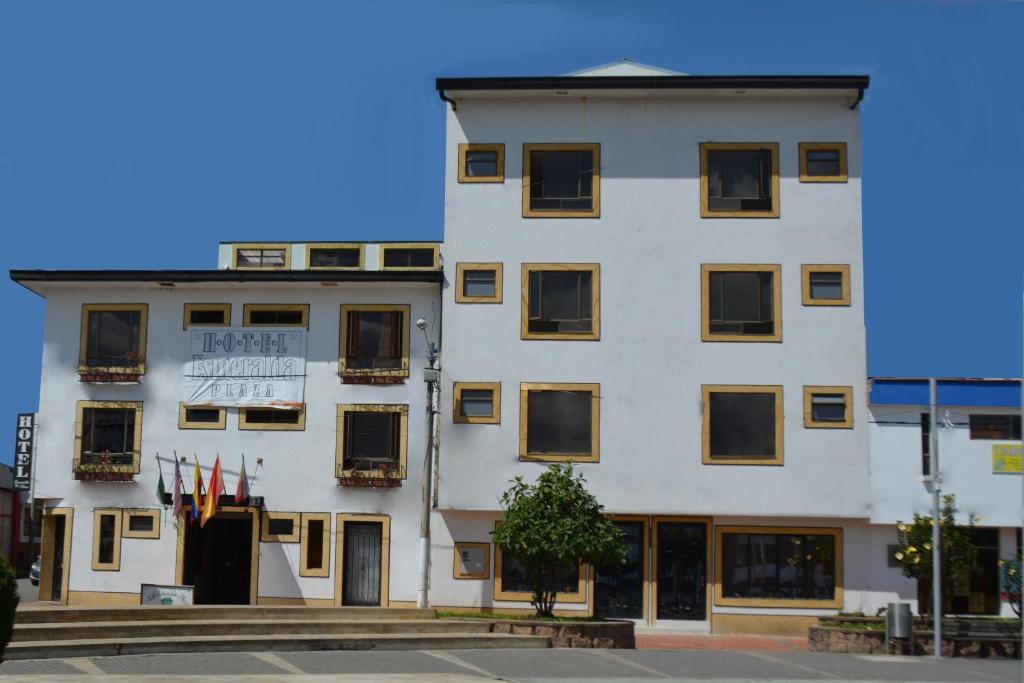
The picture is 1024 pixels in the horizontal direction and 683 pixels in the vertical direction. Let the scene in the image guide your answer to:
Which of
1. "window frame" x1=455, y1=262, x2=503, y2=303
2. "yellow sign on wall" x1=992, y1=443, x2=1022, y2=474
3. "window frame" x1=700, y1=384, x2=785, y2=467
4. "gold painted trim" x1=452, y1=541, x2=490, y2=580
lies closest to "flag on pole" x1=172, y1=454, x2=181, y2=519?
"gold painted trim" x1=452, y1=541, x2=490, y2=580

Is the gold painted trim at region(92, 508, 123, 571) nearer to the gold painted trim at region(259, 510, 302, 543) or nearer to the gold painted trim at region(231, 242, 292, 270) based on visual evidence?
the gold painted trim at region(259, 510, 302, 543)

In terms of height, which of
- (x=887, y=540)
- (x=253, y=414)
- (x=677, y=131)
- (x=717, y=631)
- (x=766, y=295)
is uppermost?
(x=677, y=131)

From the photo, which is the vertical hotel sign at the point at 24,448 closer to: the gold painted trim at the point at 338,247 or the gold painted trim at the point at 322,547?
the gold painted trim at the point at 322,547

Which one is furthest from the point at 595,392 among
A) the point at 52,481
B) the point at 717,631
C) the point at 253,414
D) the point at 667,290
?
the point at 52,481

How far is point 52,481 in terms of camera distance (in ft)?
118

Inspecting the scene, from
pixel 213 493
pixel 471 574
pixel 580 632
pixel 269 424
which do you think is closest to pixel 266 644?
pixel 580 632

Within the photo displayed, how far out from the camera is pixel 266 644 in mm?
25672

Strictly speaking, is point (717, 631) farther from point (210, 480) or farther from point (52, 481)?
point (52, 481)

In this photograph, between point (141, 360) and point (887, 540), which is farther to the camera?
point (141, 360)

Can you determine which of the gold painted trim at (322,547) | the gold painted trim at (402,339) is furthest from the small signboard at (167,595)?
the gold painted trim at (402,339)

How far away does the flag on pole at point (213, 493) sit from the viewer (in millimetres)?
34450

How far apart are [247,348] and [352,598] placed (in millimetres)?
7786

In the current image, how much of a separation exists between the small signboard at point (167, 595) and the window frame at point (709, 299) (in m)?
15.2

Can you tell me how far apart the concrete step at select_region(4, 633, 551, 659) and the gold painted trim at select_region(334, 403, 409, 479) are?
7.91 meters
